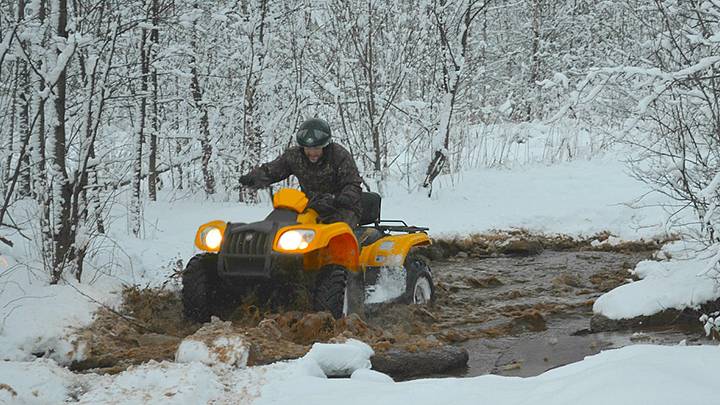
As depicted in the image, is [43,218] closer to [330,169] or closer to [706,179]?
[330,169]

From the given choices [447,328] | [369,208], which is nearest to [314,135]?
[369,208]

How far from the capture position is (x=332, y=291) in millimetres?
5836

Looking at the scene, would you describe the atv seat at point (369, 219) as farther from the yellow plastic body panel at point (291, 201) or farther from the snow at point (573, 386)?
the snow at point (573, 386)

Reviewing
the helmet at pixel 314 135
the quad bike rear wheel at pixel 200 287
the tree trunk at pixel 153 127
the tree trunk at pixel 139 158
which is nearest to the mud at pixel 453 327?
the quad bike rear wheel at pixel 200 287

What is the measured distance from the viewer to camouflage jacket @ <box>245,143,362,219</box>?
22.6ft

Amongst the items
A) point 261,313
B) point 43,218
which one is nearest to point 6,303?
point 43,218

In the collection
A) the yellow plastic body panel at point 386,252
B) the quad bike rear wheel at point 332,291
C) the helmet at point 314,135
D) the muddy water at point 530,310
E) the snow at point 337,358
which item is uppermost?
the helmet at point 314,135

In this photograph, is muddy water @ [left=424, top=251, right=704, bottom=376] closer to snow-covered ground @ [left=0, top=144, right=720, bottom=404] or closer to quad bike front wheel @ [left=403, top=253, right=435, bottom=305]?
quad bike front wheel @ [left=403, top=253, right=435, bottom=305]

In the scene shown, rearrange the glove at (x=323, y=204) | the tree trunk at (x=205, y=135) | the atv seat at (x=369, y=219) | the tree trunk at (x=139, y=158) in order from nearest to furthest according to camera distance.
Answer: the glove at (x=323, y=204)
the atv seat at (x=369, y=219)
the tree trunk at (x=139, y=158)
the tree trunk at (x=205, y=135)

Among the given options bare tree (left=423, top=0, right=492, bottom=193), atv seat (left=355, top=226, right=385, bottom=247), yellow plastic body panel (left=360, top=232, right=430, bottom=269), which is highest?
bare tree (left=423, top=0, right=492, bottom=193)

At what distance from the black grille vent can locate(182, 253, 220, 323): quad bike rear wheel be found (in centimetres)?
30

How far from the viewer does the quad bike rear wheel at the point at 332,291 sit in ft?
19.1

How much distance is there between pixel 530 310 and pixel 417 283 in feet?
3.52

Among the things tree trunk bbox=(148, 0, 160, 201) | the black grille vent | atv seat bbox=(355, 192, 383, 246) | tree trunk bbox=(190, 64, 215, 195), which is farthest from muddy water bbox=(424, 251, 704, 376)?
tree trunk bbox=(148, 0, 160, 201)
